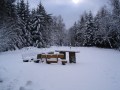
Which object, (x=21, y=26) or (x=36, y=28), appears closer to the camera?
(x=21, y=26)

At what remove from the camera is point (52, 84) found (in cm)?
700

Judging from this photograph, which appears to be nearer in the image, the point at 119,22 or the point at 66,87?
the point at 66,87

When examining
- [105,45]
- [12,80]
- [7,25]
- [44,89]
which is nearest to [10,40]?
[7,25]

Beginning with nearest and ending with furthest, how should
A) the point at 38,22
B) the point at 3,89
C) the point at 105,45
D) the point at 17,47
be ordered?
the point at 3,89 < the point at 17,47 < the point at 38,22 < the point at 105,45

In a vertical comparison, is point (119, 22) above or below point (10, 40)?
above

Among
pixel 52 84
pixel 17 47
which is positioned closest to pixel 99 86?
pixel 52 84

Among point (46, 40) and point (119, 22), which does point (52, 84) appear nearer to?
point (119, 22)

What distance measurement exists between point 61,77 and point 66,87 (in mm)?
1523

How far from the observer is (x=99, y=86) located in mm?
6801

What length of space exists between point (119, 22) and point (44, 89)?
20787 mm

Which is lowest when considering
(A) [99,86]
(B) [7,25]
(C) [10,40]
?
(A) [99,86]

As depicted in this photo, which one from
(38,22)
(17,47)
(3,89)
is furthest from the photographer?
(38,22)

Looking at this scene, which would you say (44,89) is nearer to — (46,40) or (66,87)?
(66,87)

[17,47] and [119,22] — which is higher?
[119,22]
